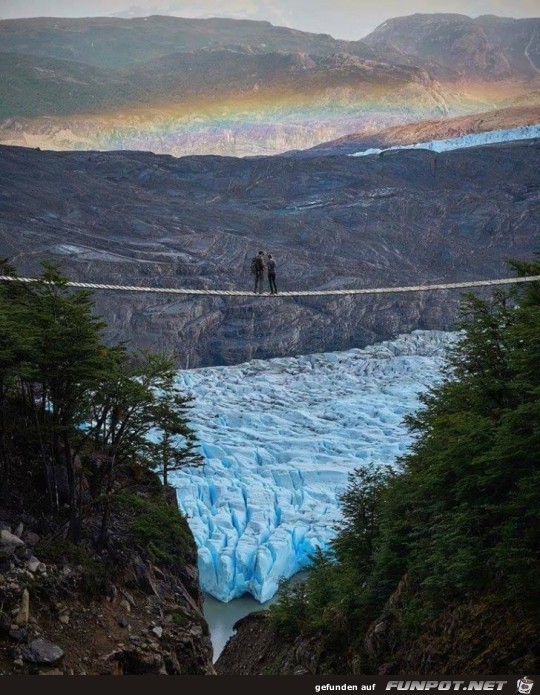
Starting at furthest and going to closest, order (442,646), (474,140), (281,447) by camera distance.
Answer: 1. (474,140)
2. (281,447)
3. (442,646)

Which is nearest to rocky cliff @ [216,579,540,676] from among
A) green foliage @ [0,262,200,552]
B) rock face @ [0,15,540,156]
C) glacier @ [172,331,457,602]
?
green foliage @ [0,262,200,552]

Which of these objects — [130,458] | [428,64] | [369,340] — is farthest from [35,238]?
[428,64]

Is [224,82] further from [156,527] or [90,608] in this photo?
[90,608]

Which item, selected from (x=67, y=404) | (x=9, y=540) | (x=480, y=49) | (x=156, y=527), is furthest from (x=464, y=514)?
(x=480, y=49)

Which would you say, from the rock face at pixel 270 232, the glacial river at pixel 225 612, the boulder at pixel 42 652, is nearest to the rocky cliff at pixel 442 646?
the boulder at pixel 42 652

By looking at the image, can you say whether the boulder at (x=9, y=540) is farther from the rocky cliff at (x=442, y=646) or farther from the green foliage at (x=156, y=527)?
the rocky cliff at (x=442, y=646)

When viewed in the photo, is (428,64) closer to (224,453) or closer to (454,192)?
(454,192)

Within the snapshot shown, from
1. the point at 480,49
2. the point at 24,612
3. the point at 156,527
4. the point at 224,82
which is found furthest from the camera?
the point at 480,49

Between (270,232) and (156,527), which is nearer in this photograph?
(156,527)
